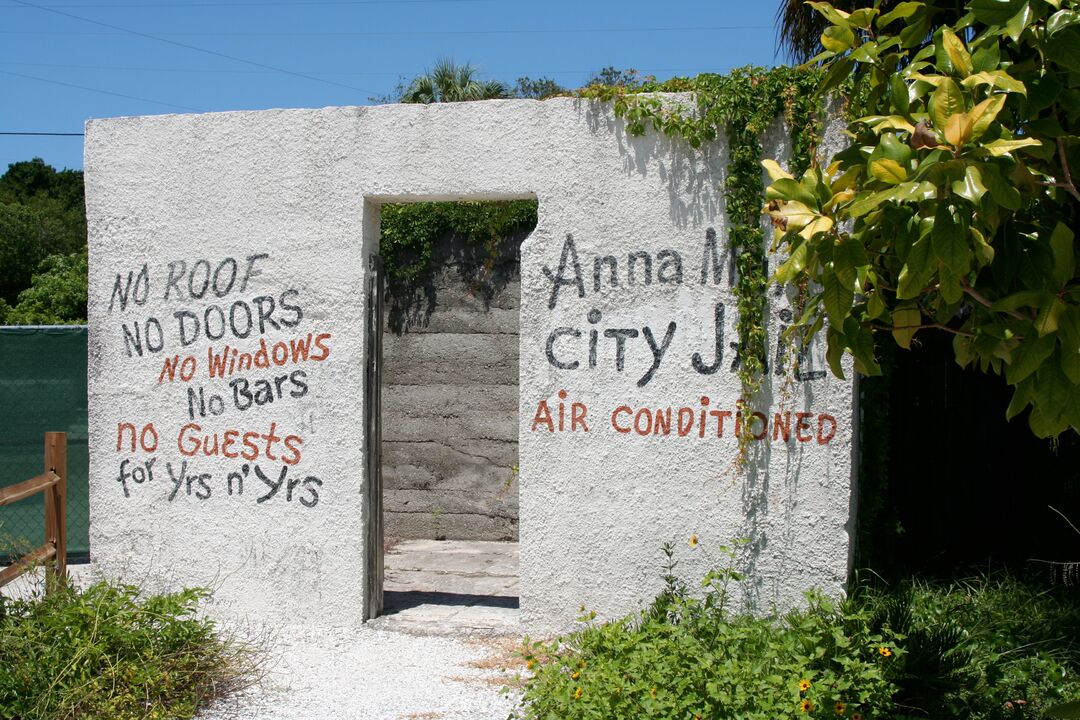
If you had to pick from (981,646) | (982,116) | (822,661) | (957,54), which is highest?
(957,54)

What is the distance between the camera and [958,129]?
271 centimetres

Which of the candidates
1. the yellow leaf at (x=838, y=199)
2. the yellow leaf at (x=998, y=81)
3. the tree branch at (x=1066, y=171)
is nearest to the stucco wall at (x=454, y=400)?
the yellow leaf at (x=838, y=199)

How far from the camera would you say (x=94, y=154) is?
645cm

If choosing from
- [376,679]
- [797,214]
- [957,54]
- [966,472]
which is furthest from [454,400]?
[957,54]

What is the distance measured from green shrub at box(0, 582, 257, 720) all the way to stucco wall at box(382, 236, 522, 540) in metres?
4.05

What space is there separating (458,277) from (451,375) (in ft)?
2.88

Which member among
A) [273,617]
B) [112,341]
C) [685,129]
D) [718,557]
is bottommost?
[273,617]

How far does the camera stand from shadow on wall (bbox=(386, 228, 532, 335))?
9070 millimetres

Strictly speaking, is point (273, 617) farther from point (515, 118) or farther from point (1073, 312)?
point (1073, 312)

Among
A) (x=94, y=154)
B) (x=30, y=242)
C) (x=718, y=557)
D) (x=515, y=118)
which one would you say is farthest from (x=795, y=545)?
(x=30, y=242)

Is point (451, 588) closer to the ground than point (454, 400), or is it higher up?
closer to the ground

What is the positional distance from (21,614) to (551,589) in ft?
8.73

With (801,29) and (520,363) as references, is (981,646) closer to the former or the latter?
(520,363)

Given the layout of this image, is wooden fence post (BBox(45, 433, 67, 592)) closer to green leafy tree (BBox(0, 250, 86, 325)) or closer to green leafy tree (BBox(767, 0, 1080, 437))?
green leafy tree (BBox(767, 0, 1080, 437))
